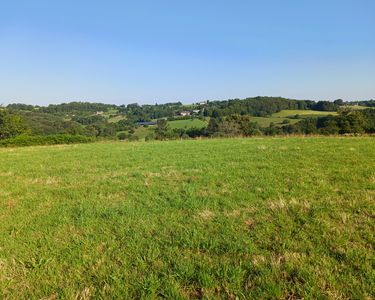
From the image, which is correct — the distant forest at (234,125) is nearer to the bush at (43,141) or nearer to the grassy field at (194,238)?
the bush at (43,141)

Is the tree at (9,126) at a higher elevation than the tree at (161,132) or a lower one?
higher

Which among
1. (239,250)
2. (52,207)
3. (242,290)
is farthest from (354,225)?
(52,207)

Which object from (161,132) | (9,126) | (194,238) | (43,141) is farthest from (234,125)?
(194,238)

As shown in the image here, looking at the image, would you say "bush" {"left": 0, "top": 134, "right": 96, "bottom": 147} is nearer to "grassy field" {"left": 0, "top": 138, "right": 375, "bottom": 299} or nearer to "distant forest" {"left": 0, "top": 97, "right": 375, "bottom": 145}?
"distant forest" {"left": 0, "top": 97, "right": 375, "bottom": 145}

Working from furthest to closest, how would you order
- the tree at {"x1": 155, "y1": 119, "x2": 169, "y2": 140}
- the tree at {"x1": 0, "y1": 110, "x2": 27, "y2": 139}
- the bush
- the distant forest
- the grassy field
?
the tree at {"x1": 0, "y1": 110, "x2": 27, "y2": 139} → the tree at {"x1": 155, "y1": 119, "x2": 169, "y2": 140} → the distant forest → the bush → the grassy field

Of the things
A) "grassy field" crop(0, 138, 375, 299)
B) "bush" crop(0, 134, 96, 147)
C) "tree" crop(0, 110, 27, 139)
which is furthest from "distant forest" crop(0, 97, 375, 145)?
"grassy field" crop(0, 138, 375, 299)

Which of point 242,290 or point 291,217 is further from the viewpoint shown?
point 291,217

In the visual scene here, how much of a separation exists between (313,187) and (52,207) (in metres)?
6.37

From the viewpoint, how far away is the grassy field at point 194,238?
323 centimetres

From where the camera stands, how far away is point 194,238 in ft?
14.3

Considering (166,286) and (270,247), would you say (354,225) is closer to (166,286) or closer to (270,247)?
(270,247)

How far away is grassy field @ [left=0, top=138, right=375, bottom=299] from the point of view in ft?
10.6

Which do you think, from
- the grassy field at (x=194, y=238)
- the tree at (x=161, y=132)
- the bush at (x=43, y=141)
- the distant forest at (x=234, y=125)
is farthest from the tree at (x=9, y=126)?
the grassy field at (x=194, y=238)

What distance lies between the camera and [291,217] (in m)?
5.04
